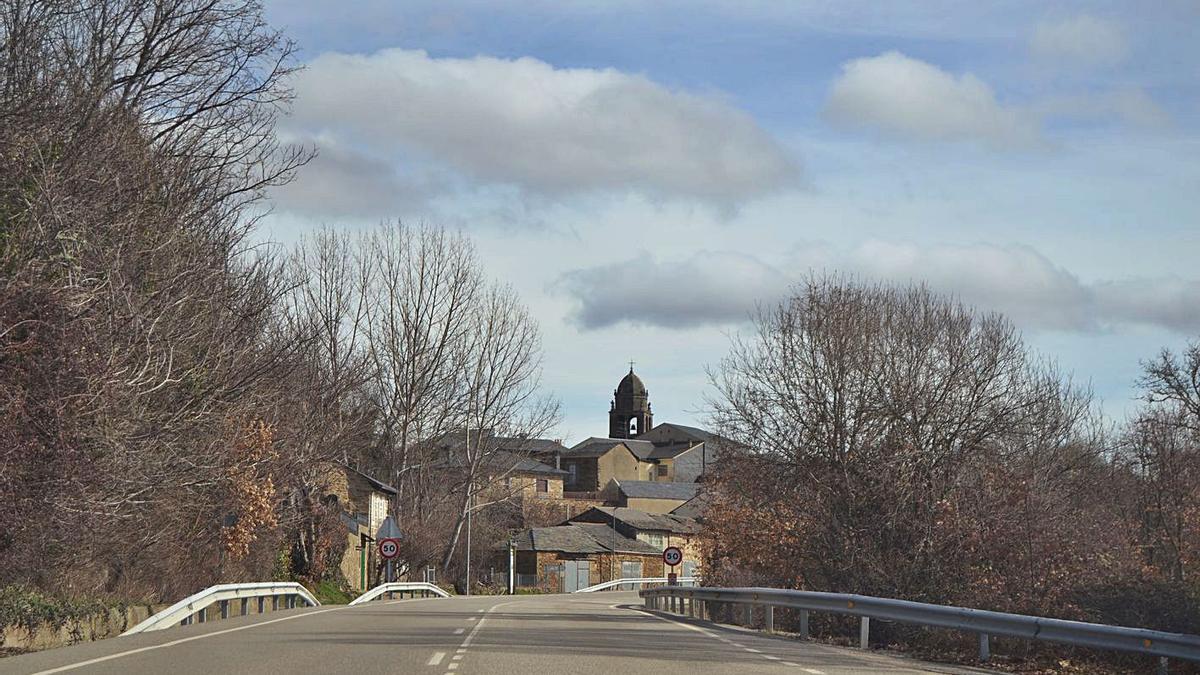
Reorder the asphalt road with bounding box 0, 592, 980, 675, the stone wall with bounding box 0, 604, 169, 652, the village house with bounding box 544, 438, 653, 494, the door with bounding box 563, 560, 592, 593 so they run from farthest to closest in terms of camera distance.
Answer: the village house with bounding box 544, 438, 653, 494
the door with bounding box 563, 560, 592, 593
the stone wall with bounding box 0, 604, 169, 652
the asphalt road with bounding box 0, 592, 980, 675

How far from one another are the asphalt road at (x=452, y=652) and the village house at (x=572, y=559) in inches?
2602

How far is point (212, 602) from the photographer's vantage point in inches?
933

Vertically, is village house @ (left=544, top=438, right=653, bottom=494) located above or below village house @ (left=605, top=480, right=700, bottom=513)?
above

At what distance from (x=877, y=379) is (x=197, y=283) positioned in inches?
646

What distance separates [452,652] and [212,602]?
9647 mm

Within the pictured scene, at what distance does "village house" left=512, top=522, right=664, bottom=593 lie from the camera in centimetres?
8906

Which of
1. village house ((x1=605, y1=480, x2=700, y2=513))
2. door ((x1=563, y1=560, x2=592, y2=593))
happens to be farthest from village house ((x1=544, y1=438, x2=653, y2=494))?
door ((x1=563, y1=560, x2=592, y2=593))

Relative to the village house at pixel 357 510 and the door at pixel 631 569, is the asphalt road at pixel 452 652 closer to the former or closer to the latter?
the village house at pixel 357 510

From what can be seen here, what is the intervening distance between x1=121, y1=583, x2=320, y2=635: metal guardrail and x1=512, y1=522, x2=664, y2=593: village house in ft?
188

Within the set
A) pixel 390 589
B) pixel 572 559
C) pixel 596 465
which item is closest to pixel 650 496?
pixel 596 465

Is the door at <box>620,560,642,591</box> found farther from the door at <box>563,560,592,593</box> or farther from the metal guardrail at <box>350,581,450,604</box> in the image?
the metal guardrail at <box>350,581,450,604</box>

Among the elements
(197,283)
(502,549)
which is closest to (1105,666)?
(197,283)

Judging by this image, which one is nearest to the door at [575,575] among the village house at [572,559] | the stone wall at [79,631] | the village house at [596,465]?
the village house at [572,559]

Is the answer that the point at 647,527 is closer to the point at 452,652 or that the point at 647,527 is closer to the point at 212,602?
the point at 212,602
